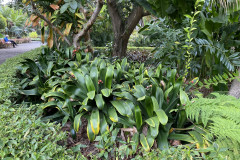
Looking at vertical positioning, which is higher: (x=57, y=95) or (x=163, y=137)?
(x=57, y=95)

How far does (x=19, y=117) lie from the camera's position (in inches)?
61.9

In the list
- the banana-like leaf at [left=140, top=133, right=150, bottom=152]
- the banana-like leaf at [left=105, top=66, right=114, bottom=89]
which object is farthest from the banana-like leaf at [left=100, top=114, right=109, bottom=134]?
the banana-like leaf at [left=105, top=66, right=114, bottom=89]

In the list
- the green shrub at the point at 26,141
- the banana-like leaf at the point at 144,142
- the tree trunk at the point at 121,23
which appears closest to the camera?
the green shrub at the point at 26,141

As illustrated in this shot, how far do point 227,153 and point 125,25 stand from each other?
433cm

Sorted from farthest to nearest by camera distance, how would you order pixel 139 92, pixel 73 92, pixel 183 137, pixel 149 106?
pixel 73 92 < pixel 139 92 < pixel 149 106 < pixel 183 137

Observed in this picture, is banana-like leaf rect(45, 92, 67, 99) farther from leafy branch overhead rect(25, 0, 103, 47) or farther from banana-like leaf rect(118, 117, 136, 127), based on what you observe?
leafy branch overhead rect(25, 0, 103, 47)

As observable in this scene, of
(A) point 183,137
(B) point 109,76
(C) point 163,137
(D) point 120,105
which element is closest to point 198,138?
(A) point 183,137

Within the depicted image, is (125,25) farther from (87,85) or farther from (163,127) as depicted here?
(163,127)

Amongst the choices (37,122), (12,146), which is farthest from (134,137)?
(12,146)

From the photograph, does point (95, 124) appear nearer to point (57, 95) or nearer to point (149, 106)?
point (149, 106)

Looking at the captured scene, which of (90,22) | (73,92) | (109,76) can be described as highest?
(90,22)

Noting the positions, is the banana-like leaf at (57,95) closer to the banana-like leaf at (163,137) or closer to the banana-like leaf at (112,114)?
the banana-like leaf at (112,114)

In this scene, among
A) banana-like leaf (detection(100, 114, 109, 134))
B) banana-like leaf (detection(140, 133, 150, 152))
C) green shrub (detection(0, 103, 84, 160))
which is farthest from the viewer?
banana-like leaf (detection(100, 114, 109, 134))

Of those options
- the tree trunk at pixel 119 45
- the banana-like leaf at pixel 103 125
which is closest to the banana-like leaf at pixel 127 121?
the banana-like leaf at pixel 103 125
